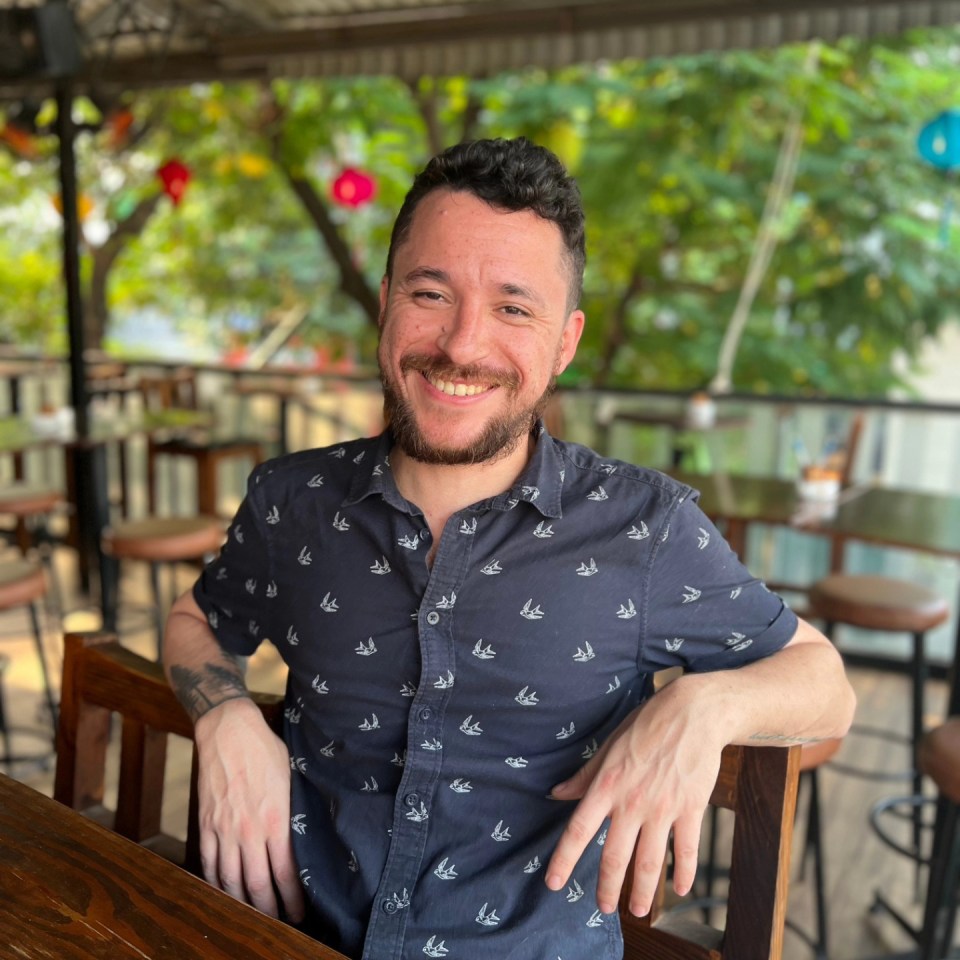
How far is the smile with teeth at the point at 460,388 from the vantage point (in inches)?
49.2

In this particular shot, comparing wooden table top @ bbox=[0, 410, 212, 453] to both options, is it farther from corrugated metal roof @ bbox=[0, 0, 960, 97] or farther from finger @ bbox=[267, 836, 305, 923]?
finger @ bbox=[267, 836, 305, 923]

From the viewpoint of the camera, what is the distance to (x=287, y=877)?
1.21 m

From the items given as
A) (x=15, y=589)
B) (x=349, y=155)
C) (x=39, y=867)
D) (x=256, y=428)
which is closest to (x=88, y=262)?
(x=349, y=155)

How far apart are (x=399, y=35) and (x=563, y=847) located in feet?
14.1

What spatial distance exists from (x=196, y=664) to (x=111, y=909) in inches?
16.3

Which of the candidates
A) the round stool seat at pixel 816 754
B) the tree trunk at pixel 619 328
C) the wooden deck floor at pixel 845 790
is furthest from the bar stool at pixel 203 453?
the tree trunk at pixel 619 328

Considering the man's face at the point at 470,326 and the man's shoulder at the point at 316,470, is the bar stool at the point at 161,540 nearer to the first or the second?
the man's shoulder at the point at 316,470

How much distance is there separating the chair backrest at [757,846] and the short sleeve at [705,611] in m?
0.14

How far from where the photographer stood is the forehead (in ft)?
4.00

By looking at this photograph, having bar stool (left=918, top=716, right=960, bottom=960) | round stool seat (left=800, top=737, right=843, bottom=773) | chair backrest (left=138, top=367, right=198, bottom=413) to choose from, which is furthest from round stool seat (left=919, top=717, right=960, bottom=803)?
chair backrest (left=138, top=367, right=198, bottom=413)

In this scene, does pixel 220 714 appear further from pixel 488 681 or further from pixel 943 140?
pixel 943 140

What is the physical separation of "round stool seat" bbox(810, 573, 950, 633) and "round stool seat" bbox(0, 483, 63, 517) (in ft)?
9.30

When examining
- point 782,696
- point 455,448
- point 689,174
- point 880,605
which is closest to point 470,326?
point 455,448

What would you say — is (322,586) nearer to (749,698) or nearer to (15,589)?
(749,698)
